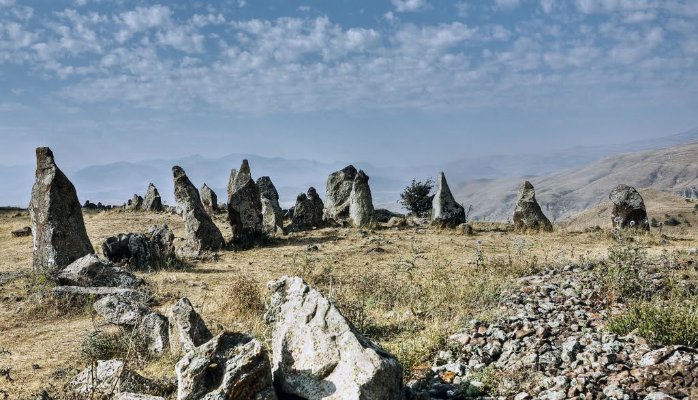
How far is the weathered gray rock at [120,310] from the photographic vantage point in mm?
10938

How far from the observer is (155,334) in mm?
9852

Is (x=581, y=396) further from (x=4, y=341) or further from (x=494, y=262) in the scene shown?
(x=4, y=341)

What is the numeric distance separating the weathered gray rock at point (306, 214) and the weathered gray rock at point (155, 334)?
641 inches

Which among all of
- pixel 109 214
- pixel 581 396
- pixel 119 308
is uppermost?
pixel 109 214

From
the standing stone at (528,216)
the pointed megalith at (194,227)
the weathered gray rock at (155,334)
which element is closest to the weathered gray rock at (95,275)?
the weathered gray rock at (155,334)

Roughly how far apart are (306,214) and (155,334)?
17.2m

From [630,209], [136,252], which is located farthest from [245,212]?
[630,209]

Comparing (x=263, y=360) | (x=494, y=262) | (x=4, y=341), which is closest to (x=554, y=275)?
(x=494, y=262)

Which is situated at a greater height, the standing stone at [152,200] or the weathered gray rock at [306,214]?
the standing stone at [152,200]

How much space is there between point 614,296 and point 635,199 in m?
15.9

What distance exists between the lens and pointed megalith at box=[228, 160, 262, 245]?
2253 centimetres

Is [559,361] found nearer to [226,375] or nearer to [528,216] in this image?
[226,375]

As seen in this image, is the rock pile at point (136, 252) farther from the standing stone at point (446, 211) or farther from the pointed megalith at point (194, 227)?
the standing stone at point (446, 211)

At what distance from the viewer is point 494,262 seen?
1566 centimetres
